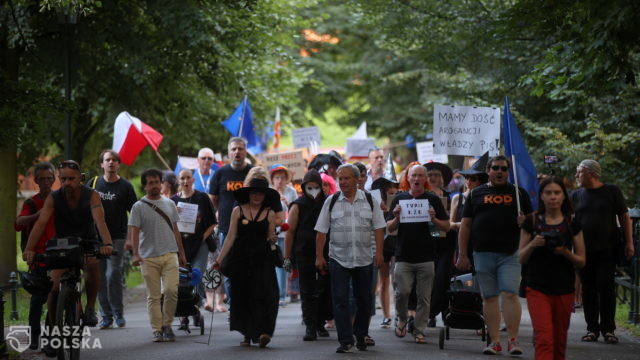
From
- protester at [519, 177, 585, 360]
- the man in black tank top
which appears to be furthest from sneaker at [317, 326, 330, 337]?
protester at [519, 177, 585, 360]

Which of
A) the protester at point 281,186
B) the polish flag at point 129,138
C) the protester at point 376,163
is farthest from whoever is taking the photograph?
the polish flag at point 129,138

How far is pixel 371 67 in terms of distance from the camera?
41719 millimetres

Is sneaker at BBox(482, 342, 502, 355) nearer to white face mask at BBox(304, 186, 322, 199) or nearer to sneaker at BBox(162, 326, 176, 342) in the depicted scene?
white face mask at BBox(304, 186, 322, 199)

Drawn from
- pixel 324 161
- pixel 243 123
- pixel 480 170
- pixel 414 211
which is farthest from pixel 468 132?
pixel 243 123

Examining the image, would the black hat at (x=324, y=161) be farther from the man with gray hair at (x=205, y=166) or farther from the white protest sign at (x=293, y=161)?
the white protest sign at (x=293, y=161)

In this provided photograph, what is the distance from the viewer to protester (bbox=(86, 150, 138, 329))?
13602 millimetres

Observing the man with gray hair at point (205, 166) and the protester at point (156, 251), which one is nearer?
the protester at point (156, 251)

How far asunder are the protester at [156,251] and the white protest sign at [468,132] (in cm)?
454

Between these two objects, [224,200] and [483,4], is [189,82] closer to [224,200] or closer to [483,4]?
[483,4]

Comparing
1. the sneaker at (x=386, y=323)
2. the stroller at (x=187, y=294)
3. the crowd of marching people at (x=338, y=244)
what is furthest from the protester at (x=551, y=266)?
the sneaker at (x=386, y=323)

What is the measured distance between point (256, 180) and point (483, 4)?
→ 12.3m

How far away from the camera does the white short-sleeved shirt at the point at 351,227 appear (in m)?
11.1

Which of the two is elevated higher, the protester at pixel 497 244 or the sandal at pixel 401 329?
the protester at pixel 497 244

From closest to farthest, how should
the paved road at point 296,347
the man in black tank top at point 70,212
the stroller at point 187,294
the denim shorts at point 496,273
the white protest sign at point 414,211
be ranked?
the man in black tank top at point 70,212, the denim shorts at point 496,273, the paved road at point 296,347, the white protest sign at point 414,211, the stroller at point 187,294
